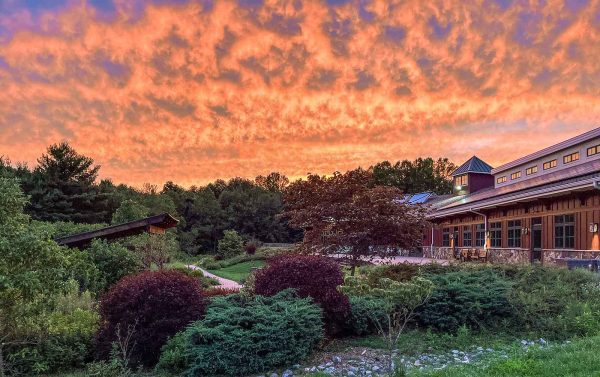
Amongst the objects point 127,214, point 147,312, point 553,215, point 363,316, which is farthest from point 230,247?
point 147,312

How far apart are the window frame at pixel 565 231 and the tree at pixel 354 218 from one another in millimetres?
7854

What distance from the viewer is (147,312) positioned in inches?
281

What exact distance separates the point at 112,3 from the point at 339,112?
8893 mm

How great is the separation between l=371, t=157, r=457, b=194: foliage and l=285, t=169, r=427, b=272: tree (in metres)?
56.9

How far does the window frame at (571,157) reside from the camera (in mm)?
20516

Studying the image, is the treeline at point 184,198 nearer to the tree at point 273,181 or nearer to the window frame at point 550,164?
the tree at point 273,181

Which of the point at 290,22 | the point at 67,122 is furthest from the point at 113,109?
the point at 290,22

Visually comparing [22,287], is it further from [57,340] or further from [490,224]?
[490,224]

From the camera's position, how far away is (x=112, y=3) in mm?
12539

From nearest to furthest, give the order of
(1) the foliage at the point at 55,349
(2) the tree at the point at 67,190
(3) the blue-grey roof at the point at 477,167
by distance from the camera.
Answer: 1. (1) the foliage at the point at 55,349
2. (3) the blue-grey roof at the point at 477,167
3. (2) the tree at the point at 67,190

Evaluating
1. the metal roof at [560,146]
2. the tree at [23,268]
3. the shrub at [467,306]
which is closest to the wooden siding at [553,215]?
the metal roof at [560,146]

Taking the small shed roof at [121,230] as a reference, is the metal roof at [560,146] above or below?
above

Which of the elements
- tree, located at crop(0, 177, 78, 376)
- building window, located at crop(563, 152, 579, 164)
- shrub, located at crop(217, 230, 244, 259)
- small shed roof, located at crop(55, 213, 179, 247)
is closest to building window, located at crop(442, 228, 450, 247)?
building window, located at crop(563, 152, 579, 164)

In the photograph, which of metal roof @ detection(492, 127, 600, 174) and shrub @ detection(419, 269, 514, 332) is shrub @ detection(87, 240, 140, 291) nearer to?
shrub @ detection(419, 269, 514, 332)
